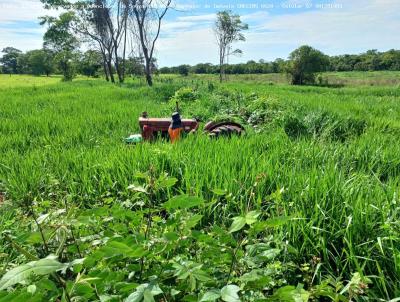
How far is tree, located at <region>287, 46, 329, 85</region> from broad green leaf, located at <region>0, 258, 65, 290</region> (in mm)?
54667

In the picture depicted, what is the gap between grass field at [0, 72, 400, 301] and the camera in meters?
1.10

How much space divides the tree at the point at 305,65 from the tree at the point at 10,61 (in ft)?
238

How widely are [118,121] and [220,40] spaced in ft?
145

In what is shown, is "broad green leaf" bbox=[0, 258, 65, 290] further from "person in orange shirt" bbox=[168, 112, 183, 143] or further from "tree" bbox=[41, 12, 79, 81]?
"tree" bbox=[41, 12, 79, 81]

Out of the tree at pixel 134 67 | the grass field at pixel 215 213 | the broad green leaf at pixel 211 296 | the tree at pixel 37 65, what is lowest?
the grass field at pixel 215 213

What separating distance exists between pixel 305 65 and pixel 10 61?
81.0m

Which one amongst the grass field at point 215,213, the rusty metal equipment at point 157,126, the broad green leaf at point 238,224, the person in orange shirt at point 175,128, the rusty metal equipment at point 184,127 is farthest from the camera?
the rusty metal equipment at point 157,126

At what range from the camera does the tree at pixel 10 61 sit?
86000 millimetres

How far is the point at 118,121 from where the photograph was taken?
6836 millimetres

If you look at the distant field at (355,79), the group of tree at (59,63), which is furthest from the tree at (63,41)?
the distant field at (355,79)

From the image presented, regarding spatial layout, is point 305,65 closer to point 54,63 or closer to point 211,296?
point 54,63

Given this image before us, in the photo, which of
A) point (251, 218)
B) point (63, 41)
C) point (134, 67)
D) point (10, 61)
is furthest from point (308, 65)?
point (10, 61)

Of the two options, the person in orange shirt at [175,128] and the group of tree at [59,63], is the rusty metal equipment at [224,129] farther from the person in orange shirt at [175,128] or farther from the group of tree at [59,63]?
the group of tree at [59,63]

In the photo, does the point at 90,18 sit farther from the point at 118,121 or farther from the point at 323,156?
the point at 323,156
